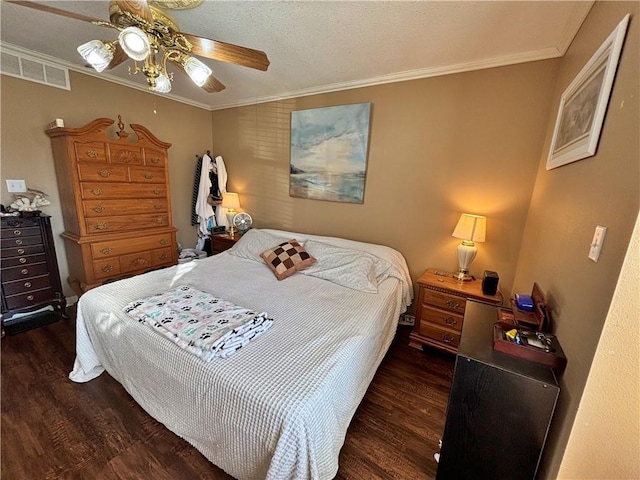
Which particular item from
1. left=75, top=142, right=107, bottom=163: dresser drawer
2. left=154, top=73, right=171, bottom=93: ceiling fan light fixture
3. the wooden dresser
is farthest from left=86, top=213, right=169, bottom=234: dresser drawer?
left=154, top=73, right=171, bottom=93: ceiling fan light fixture

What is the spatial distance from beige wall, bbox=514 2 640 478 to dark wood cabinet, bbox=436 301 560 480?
0.07m

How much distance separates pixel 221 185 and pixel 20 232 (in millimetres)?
1973

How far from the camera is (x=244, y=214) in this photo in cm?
358

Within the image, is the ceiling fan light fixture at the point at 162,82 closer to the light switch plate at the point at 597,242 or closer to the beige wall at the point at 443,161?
the beige wall at the point at 443,161

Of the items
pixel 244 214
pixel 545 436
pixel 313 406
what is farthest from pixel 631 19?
pixel 244 214

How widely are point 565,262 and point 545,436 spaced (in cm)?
71

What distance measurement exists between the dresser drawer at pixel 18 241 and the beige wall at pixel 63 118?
1.34 ft

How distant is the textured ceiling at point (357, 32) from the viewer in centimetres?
149

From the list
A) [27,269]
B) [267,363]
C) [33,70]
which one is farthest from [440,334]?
[33,70]

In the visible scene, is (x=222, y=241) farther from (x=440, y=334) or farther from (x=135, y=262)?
(x=440, y=334)

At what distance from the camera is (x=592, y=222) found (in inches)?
38.7

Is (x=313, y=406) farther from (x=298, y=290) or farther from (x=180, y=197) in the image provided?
(x=180, y=197)

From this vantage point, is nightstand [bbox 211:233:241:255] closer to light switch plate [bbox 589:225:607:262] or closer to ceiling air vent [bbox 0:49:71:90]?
ceiling air vent [bbox 0:49:71:90]

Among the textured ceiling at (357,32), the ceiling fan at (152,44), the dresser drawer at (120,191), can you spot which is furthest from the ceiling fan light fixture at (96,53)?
the dresser drawer at (120,191)
